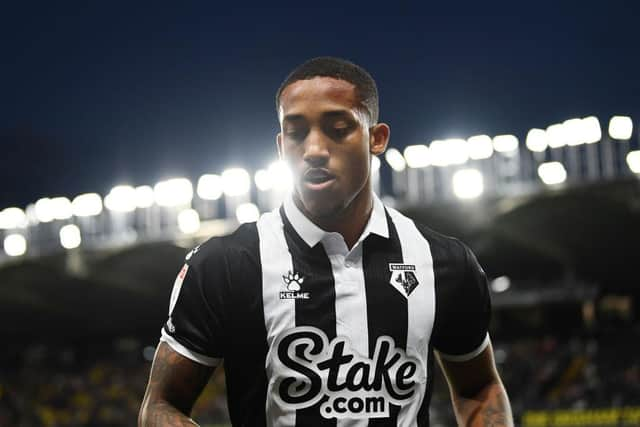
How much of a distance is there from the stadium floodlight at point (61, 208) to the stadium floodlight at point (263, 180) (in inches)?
303

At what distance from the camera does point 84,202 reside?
34.5m

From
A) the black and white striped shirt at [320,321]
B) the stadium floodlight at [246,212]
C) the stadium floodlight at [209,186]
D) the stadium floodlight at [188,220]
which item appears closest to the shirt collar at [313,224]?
the black and white striped shirt at [320,321]

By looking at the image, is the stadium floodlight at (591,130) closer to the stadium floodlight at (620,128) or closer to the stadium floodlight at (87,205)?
the stadium floodlight at (620,128)

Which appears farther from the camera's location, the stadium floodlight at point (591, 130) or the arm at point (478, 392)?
the stadium floodlight at point (591, 130)

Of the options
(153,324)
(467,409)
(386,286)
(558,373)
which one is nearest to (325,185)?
(386,286)

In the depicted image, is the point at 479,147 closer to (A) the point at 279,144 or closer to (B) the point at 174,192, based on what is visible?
(B) the point at 174,192

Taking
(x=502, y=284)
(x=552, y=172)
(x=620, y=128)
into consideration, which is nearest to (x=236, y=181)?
(x=552, y=172)

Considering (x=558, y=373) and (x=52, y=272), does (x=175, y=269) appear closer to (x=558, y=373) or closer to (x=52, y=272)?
(x=52, y=272)

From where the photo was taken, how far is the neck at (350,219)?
8.75 ft

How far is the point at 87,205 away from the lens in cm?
3462

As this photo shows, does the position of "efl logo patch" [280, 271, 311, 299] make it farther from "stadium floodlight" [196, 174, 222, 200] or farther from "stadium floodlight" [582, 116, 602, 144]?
"stadium floodlight" [196, 174, 222, 200]

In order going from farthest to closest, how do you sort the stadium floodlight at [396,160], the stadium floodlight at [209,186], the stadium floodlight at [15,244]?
the stadium floodlight at [15,244] < the stadium floodlight at [209,186] < the stadium floodlight at [396,160]

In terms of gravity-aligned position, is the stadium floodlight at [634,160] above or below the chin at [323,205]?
above

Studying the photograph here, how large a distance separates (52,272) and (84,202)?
342 centimetres
